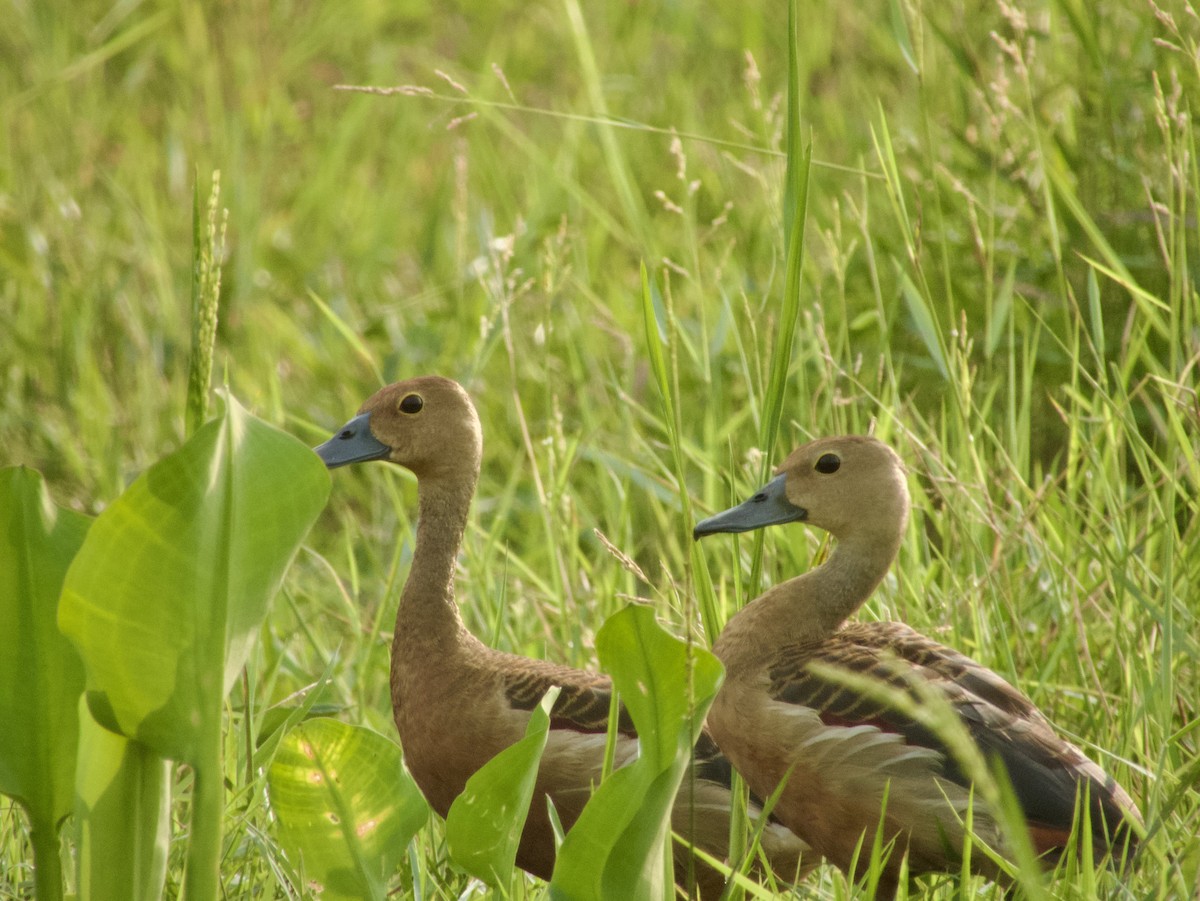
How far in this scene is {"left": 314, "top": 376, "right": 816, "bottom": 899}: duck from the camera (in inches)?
98.9

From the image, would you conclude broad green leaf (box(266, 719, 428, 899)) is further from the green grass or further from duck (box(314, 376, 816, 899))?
duck (box(314, 376, 816, 899))

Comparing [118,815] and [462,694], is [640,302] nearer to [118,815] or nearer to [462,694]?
[462,694]

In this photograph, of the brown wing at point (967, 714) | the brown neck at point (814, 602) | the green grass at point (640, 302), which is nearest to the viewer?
the brown wing at point (967, 714)

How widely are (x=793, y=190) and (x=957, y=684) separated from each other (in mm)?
820

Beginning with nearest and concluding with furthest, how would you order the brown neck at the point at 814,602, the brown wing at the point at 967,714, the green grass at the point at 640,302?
the brown wing at the point at 967,714 → the brown neck at the point at 814,602 → the green grass at the point at 640,302

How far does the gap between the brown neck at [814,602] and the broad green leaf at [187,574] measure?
3.28 ft

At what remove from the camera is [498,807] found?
1815mm

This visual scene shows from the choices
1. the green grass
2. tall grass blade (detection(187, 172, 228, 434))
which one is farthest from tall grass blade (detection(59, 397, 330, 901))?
the green grass

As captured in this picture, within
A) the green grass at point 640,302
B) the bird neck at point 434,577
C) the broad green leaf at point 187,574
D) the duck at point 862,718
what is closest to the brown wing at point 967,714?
the duck at point 862,718

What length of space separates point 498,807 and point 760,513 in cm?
89

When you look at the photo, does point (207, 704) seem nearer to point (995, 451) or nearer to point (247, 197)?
point (995, 451)

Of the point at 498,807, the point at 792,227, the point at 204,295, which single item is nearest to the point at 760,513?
the point at 792,227

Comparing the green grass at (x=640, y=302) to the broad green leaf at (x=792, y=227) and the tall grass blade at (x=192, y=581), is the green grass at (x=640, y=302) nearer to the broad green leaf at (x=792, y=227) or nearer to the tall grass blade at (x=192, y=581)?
the broad green leaf at (x=792, y=227)

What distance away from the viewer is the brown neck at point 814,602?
8.16 ft
